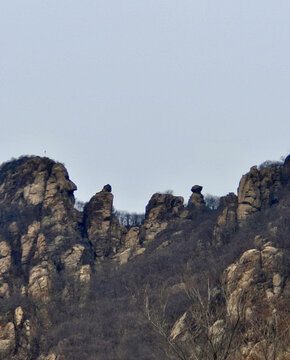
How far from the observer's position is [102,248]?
376 ft

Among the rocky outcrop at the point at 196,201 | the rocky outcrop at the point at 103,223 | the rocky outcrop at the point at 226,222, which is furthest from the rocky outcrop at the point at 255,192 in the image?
the rocky outcrop at the point at 103,223

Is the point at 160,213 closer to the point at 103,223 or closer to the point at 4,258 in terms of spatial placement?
the point at 103,223

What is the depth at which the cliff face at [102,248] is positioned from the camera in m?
84.4

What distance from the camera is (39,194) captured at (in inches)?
4557

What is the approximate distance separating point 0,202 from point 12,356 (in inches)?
1652

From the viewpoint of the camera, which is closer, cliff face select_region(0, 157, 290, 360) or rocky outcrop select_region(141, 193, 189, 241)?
cliff face select_region(0, 157, 290, 360)

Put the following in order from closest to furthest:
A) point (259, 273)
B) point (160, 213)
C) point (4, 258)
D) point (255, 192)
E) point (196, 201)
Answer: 1. point (259, 273)
2. point (4, 258)
3. point (255, 192)
4. point (160, 213)
5. point (196, 201)

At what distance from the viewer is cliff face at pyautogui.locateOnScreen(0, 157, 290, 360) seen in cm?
8444

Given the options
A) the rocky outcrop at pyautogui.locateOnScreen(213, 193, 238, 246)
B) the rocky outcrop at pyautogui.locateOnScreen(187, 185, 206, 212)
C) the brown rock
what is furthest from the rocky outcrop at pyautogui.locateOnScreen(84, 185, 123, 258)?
the rocky outcrop at pyautogui.locateOnScreen(213, 193, 238, 246)

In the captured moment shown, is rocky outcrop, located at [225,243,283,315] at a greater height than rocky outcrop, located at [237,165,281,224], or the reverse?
rocky outcrop, located at [237,165,281,224]

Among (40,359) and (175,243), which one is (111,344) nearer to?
(40,359)

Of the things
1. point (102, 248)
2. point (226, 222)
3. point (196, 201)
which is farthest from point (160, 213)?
point (226, 222)

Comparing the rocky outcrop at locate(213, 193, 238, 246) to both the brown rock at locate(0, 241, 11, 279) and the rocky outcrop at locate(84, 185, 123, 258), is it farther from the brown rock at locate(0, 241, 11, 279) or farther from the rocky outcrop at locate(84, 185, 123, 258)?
the brown rock at locate(0, 241, 11, 279)

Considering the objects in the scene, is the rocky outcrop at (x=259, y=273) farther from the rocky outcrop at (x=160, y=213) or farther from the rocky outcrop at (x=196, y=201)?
the rocky outcrop at (x=196, y=201)
